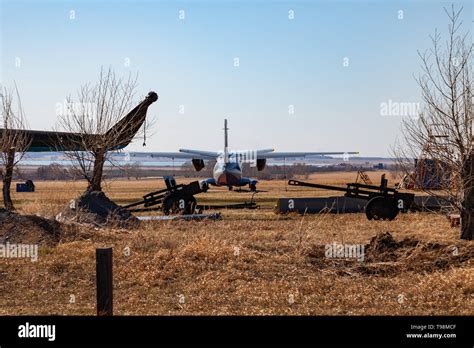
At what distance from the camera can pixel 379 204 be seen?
21.8 metres

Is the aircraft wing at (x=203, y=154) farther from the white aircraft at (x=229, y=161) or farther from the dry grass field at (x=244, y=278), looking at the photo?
the dry grass field at (x=244, y=278)

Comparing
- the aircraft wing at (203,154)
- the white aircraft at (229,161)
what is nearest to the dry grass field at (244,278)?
the white aircraft at (229,161)

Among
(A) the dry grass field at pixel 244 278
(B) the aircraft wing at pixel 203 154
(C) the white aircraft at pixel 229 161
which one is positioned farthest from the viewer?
(B) the aircraft wing at pixel 203 154

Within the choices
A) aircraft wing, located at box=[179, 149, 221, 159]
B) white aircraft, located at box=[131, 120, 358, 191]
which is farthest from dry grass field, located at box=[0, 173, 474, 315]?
aircraft wing, located at box=[179, 149, 221, 159]

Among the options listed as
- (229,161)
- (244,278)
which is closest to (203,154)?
(229,161)

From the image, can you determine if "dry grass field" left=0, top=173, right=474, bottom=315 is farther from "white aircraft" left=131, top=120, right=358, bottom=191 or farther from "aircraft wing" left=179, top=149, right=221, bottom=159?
"aircraft wing" left=179, top=149, right=221, bottom=159

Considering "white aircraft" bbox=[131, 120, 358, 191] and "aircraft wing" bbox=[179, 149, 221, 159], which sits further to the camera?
"aircraft wing" bbox=[179, 149, 221, 159]

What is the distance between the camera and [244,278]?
10.8m

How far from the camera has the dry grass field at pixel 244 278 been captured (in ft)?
29.5

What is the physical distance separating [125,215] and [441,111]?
11112mm

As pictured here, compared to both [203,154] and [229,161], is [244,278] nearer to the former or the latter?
[229,161]

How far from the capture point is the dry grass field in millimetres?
8984

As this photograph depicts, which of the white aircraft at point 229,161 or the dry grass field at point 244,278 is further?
the white aircraft at point 229,161
